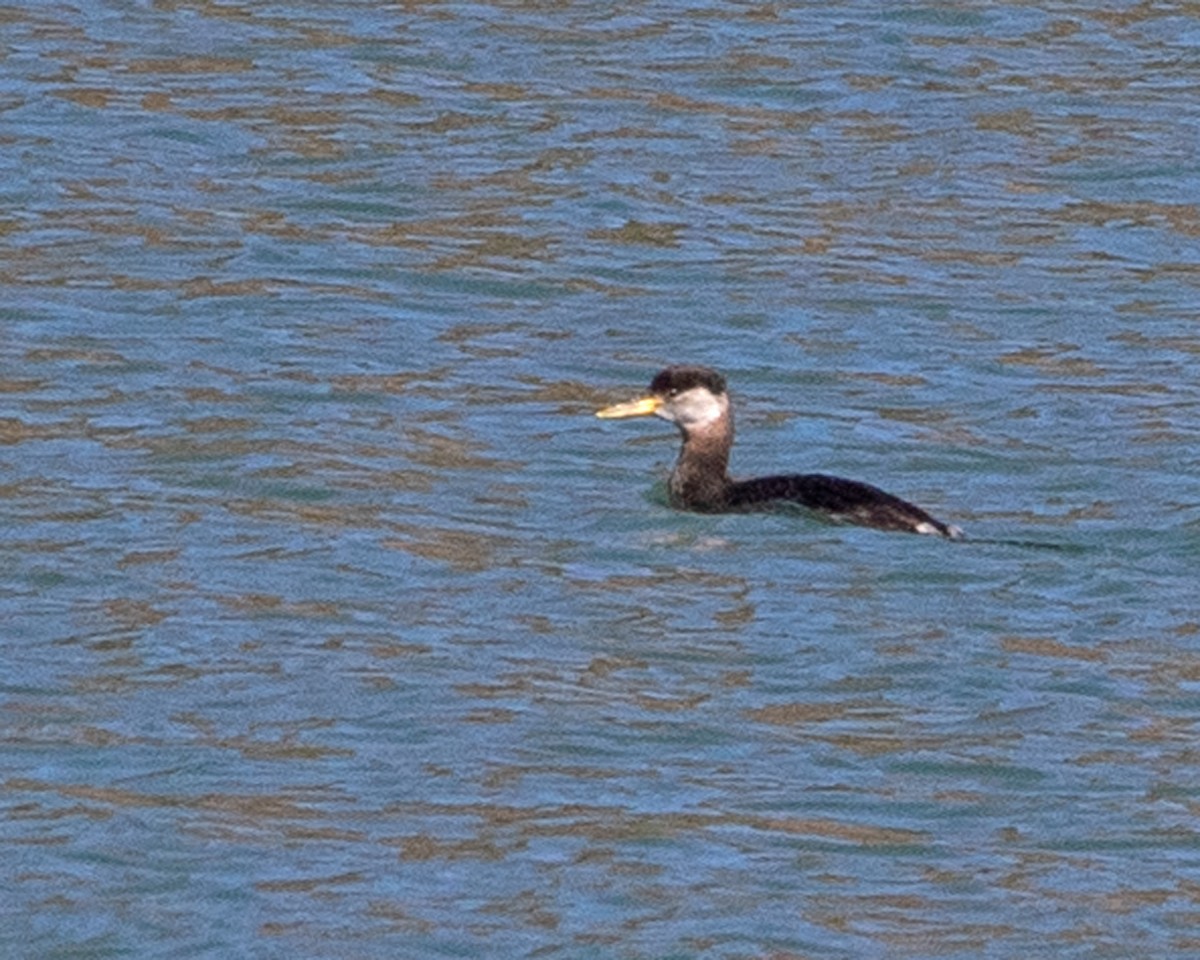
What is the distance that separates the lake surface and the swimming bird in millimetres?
123

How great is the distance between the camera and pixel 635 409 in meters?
13.2

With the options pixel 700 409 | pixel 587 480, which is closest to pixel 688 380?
pixel 700 409

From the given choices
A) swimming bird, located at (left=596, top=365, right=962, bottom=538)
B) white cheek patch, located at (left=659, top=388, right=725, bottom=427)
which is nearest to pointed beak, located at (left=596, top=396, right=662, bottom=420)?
swimming bird, located at (left=596, top=365, right=962, bottom=538)

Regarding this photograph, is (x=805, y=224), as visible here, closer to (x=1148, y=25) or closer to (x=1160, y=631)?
(x=1148, y=25)

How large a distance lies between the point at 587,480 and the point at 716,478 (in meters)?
0.50

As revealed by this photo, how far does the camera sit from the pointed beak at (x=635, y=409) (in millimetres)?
13125

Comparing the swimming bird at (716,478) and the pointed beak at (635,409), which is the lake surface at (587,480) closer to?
the swimming bird at (716,478)

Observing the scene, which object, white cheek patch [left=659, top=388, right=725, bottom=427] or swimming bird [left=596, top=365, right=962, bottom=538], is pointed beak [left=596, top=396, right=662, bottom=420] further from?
white cheek patch [left=659, top=388, right=725, bottom=427]

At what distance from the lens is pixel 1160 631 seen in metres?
11.1

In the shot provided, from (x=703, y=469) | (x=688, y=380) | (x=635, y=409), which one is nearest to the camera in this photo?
(x=703, y=469)

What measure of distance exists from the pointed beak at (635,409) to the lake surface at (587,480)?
0.75 ft

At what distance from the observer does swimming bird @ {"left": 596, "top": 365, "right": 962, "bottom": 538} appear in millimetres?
12031

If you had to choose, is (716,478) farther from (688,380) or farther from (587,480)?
(587,480)

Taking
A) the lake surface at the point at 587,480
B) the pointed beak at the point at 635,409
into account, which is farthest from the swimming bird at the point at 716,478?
the lake surface at the point at 587,480
